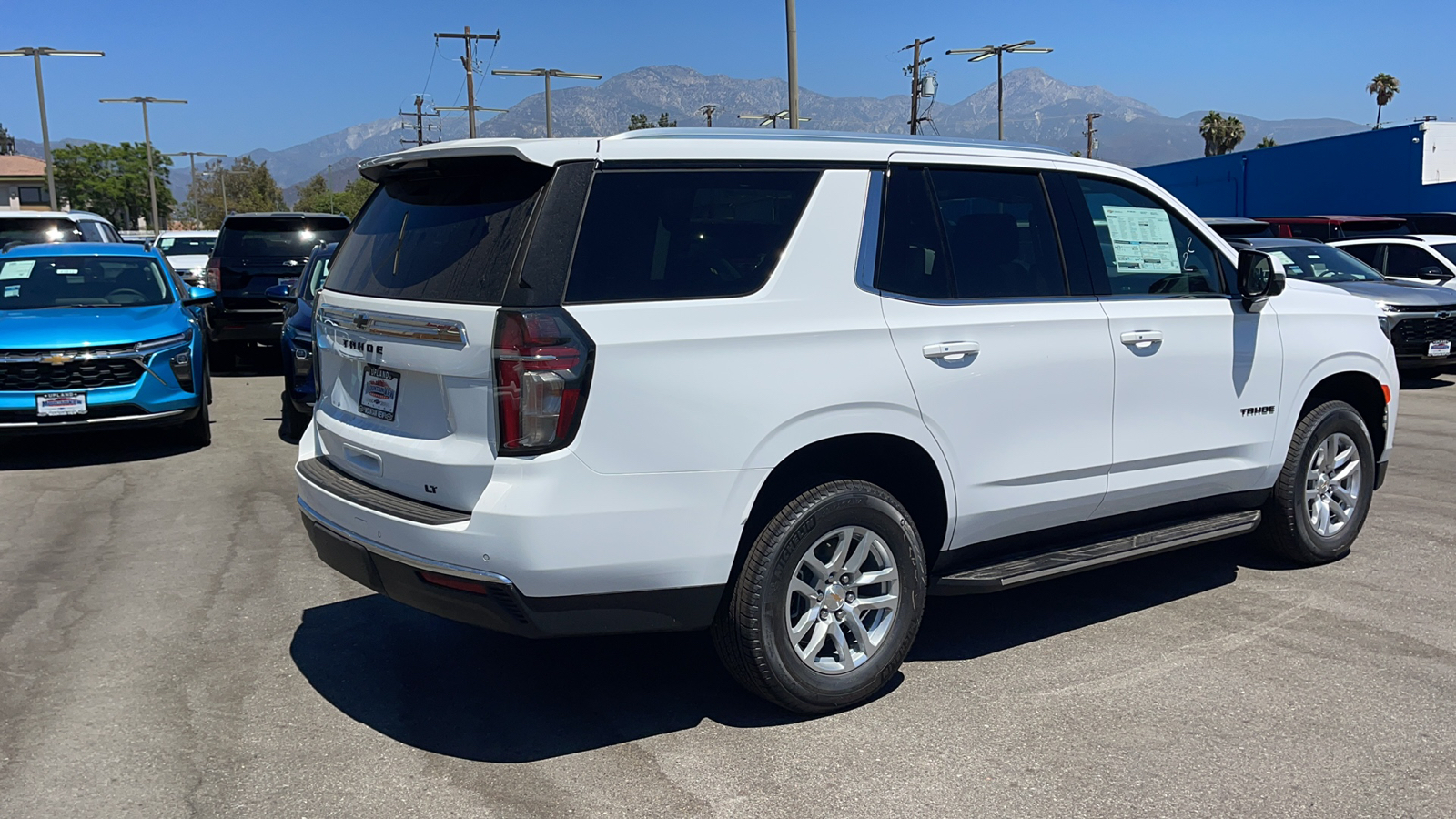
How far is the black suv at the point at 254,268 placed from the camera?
13914 mm

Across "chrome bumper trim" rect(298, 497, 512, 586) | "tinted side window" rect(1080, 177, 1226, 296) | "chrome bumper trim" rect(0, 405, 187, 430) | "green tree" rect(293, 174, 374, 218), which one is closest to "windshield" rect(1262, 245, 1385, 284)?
"tinted side window" rect(1080, 177, 1226, 296)

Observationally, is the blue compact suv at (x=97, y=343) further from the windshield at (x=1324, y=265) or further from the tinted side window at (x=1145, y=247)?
the windshield at (x=1324, y=265)

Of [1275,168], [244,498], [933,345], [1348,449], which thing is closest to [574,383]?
[933,345]

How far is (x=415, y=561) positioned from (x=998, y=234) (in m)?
2.53

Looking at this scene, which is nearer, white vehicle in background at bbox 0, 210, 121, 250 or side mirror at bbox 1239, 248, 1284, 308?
side mirror at bbox 1239, 248, 1284, 308

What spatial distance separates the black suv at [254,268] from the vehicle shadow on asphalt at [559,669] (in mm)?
9719

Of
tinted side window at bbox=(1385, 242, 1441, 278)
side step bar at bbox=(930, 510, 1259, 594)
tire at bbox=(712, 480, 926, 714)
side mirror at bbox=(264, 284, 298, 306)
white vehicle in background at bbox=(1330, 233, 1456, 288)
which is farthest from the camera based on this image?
tinted side window at bbox=(1385, 242, 1441, 278)

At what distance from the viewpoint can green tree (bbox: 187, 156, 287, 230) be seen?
11088 cm

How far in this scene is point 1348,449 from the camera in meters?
5.82

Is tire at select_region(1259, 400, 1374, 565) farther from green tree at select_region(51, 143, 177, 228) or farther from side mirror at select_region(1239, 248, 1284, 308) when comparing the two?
green tree at select_region(51, 143, 177, 228)

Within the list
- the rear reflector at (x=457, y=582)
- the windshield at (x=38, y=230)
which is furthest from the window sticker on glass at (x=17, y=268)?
the rear reflector at (x=457, y=582)

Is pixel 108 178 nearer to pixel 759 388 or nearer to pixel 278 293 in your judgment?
pixel 278 293

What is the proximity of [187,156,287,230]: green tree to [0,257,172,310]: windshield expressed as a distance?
10652cm

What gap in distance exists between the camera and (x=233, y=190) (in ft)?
378
